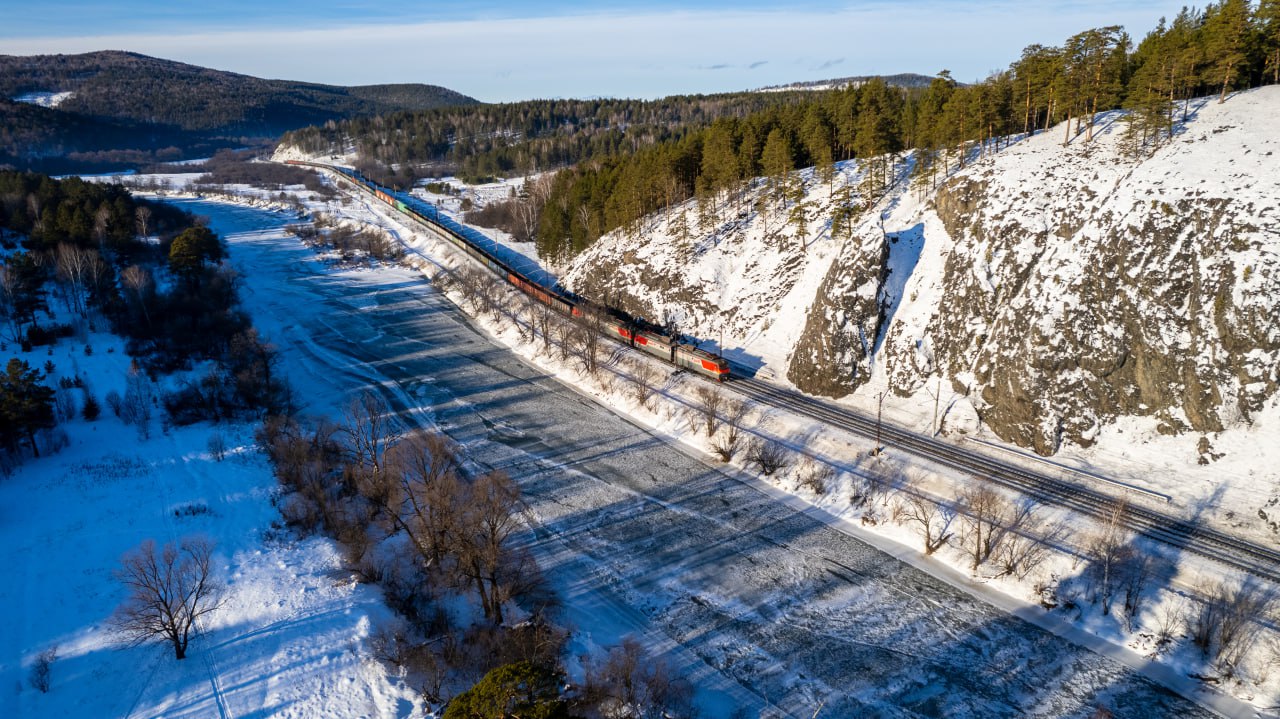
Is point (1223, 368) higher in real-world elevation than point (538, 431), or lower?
higher

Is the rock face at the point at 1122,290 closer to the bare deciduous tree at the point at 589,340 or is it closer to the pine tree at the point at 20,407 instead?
the bare deciduous tree at the point at 589,340

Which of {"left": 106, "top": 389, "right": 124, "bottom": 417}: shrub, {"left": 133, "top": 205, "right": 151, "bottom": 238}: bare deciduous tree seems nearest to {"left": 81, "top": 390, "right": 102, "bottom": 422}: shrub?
{"left": 106, "top": 389, "right": 124, "bottom": 417}: shrub

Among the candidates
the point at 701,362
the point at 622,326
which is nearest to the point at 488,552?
the point at 701,362

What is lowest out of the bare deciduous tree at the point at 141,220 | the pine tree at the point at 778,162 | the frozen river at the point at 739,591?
the frozen river at the point at 739,591

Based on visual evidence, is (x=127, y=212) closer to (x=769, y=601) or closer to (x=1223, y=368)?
(x=769, y=601)

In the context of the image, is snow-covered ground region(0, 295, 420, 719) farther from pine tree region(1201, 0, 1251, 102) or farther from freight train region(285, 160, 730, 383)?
pine tree region(1201, 0, 1251, 102)

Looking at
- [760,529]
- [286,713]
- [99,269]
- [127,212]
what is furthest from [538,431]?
[127,212]

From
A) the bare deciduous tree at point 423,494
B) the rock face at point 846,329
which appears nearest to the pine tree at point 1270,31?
the rock face at point 846,329
